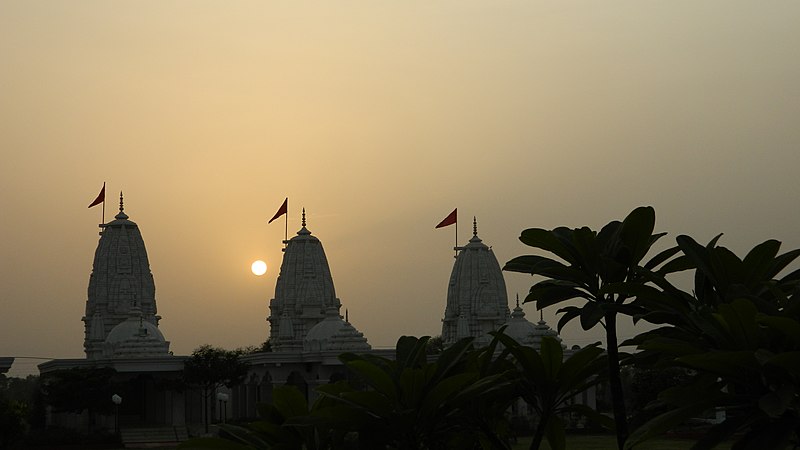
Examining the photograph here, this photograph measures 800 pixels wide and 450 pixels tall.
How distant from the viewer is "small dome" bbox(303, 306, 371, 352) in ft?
238

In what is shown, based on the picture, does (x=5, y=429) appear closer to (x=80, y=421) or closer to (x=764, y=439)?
(x=80, y=421)

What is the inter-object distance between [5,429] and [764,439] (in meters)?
33.1

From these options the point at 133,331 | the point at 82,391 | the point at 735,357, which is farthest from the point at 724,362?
the point at 133,331

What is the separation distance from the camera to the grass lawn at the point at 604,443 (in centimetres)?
4545

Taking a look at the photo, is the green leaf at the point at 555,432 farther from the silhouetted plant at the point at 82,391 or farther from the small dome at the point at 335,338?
the small dome at the point at 335,338

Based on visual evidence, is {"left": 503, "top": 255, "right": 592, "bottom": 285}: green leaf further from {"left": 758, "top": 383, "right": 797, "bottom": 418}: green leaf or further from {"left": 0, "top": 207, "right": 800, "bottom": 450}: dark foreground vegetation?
{"left": 758, "top": 383, "right": 797, "bottom": 418}: green leaf

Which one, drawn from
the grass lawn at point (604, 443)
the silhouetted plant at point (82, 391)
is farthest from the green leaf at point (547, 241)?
the silhouetted plant at point (82, 391)

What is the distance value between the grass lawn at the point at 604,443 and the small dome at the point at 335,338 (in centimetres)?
1813

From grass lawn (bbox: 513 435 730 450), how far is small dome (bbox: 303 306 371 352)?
18130 mm

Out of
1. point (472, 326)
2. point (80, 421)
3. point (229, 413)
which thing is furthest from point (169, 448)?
point (472, 326)

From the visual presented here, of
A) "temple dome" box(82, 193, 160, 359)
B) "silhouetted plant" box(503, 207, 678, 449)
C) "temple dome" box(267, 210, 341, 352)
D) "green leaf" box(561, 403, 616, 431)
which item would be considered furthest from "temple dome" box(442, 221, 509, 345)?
"silhouetted plant" box(503, 207, 678, 449)

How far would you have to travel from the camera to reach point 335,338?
73125mm

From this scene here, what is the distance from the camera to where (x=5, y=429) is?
41.8m

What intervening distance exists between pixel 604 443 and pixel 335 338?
1018 inches
